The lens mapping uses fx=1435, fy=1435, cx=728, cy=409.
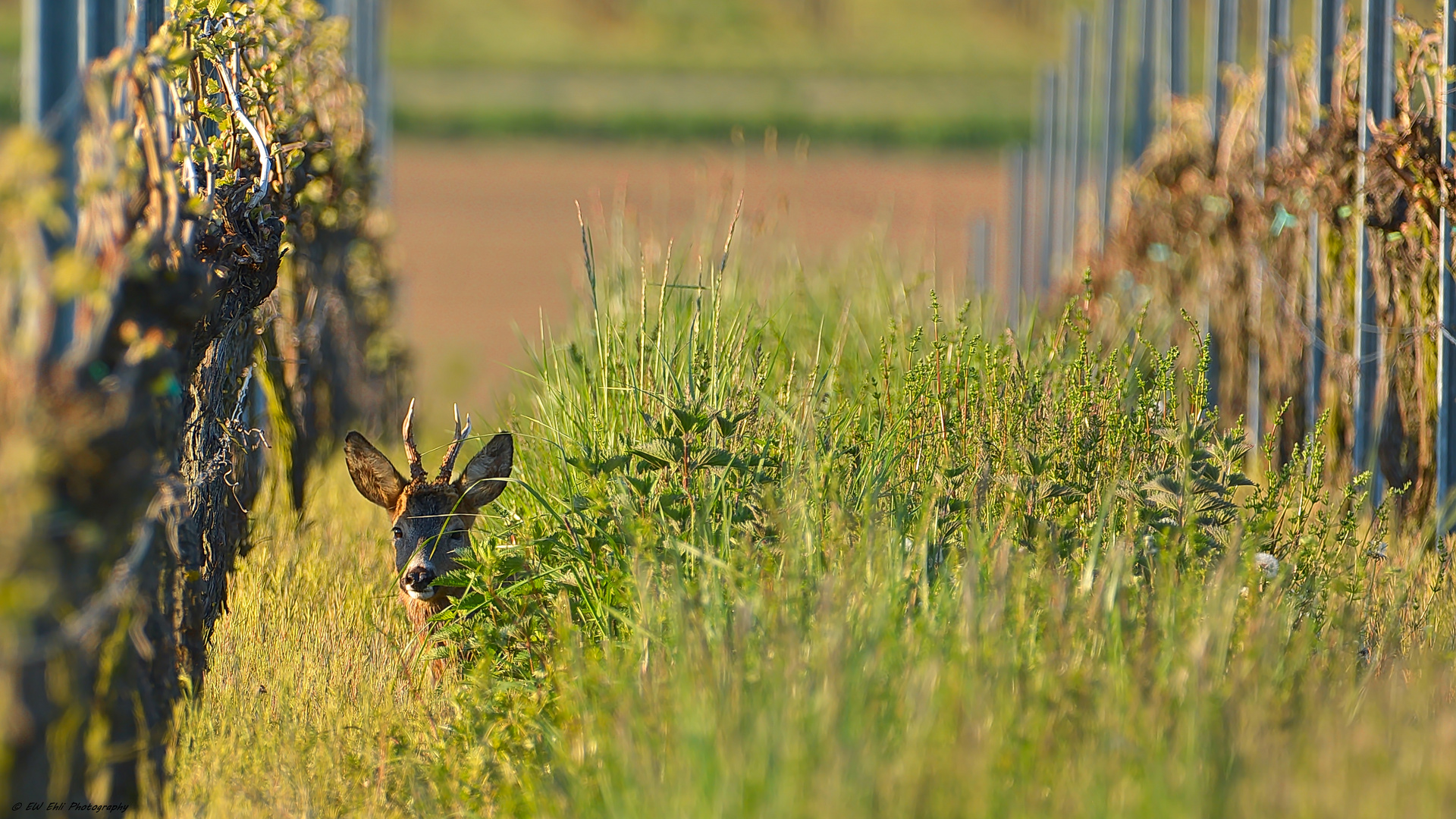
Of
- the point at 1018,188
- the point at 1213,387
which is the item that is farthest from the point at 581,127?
the point at 1213,387

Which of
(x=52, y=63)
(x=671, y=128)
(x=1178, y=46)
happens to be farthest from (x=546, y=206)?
(x=52, y=63)

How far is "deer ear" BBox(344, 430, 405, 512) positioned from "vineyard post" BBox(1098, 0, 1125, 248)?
827 cm

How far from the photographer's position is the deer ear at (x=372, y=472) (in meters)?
3.66

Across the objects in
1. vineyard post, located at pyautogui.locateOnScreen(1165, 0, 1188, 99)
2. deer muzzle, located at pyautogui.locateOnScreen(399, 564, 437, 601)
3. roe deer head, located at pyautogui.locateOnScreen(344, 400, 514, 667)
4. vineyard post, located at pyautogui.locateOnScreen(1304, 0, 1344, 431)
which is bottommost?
deer muzzle, located at pyautogui.locateOnScreen(399, 564, 437, 601)

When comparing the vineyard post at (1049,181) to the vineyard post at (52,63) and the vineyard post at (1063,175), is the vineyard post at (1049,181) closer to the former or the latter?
the vineyard post at (1063,175)

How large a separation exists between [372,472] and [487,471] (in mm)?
299

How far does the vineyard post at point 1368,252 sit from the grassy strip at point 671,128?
26008 millimetres

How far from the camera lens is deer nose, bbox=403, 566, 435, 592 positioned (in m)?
3.58

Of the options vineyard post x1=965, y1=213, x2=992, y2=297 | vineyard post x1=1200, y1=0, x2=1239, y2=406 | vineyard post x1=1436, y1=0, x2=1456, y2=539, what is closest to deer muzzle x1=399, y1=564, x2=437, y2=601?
vineyard post x1=1436, y1=0, x2=1456, y2=539

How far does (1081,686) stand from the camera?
2600 mm

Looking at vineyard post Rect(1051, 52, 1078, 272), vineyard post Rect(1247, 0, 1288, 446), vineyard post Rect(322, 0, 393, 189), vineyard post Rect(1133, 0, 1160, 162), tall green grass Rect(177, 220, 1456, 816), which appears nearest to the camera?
tall green grass Rect(177, 220, 1456, 816)

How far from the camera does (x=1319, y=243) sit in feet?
20.2

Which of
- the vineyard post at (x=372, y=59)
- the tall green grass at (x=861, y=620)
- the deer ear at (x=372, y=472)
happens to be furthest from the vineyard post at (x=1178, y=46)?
the deer ear at (x=372, y=472)

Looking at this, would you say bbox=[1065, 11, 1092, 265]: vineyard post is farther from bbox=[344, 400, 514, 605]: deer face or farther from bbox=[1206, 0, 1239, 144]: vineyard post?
bbox=[344, 400, 514, 605]: deer face
